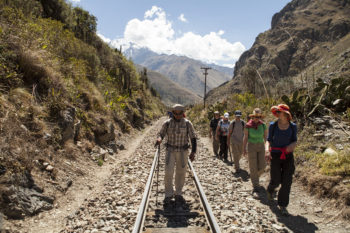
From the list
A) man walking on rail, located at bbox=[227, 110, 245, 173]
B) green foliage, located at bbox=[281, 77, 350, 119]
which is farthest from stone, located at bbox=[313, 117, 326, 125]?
man walking on rail, located at bbox=[227, 110, 245, 173]

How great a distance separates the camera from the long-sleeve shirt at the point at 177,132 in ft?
16.5

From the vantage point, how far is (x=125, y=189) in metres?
5.77

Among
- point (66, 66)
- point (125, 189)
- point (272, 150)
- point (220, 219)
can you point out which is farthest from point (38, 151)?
point (66, 66)

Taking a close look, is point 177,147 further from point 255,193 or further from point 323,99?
point 323,99

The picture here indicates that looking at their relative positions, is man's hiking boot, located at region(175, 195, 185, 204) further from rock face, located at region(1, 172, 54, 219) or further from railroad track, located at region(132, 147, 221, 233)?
rock face, located at region(1, 172, 54, 219)

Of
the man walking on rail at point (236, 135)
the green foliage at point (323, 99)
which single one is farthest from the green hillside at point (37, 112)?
the green foliage at point (323, 99)

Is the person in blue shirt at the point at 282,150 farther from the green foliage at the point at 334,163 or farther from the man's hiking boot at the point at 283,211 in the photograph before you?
the green foliage at the point at 334,163

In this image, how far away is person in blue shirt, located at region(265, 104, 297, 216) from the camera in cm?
460

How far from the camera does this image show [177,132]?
198 inches

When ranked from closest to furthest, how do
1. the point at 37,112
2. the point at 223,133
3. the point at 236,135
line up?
the point at 37,112, the point at 236,135, the point at 223,133

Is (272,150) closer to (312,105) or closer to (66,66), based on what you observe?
(312,105)

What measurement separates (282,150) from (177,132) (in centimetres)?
215

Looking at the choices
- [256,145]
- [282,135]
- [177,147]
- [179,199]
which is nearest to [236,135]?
[256,145]

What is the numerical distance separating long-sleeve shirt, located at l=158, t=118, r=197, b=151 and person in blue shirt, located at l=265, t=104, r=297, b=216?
1.66m
